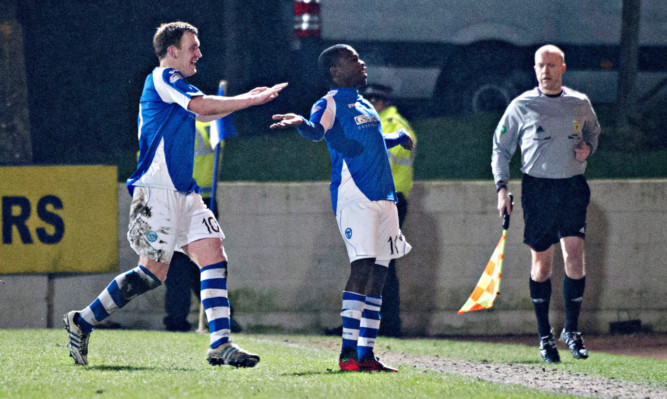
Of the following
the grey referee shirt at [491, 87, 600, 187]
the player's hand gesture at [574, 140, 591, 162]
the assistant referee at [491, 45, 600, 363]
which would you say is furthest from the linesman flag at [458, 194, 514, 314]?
the player's hand gesture at [574, 140, 591, 162]

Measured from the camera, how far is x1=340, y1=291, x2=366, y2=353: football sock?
5.82 meters

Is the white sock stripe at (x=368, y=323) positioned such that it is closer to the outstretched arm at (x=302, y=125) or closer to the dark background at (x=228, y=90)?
the outstretched arm at (x=302, y=125)

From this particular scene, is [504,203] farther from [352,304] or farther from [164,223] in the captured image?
[164,223]

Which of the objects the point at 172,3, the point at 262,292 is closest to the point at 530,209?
the point at 262,292

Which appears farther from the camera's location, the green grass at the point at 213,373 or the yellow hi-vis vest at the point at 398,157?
the yellow hi-vis vest at the point at 398,157

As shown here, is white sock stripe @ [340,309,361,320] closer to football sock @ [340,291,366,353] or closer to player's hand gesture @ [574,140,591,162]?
football sock @ [340,291,366,353]

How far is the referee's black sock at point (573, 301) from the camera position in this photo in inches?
Result: 296

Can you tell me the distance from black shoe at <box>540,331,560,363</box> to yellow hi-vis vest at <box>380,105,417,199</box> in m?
2.25

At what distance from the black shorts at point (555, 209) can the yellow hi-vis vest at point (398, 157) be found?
1.84m

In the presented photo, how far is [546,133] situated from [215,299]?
113 inches

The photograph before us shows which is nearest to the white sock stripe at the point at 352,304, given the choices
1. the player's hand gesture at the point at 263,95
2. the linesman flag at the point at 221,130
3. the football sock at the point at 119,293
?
the football sock at the point at 119,293

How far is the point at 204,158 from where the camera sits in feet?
30.5

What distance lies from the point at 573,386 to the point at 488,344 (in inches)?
127

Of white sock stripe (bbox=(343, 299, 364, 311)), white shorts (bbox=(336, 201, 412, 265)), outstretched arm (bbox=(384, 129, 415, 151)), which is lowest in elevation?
white sock stripe (bbox=(343, 299, 364, 311))
